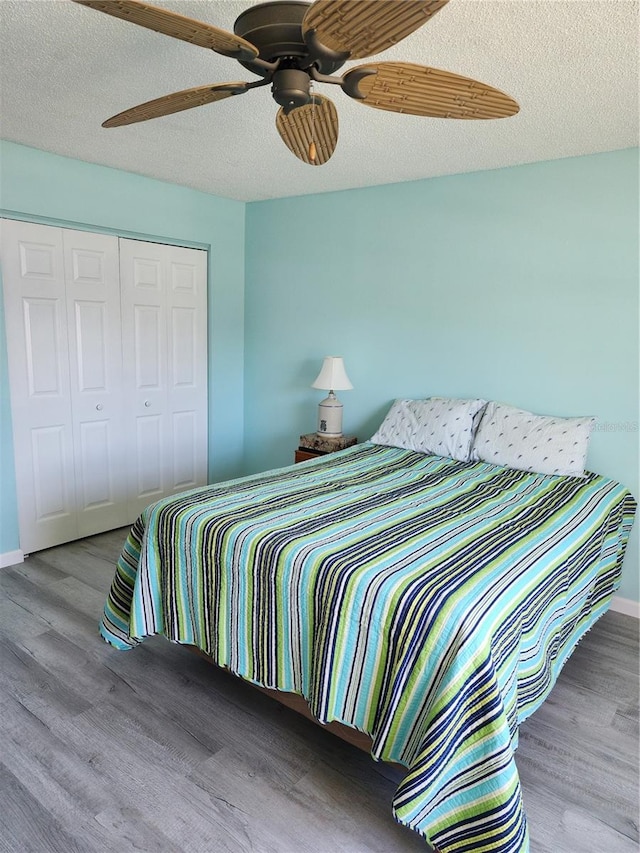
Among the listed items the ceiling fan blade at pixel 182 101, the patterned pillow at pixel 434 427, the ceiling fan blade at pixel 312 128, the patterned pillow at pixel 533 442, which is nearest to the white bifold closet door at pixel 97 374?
the patterned pillow at pixel 434 427

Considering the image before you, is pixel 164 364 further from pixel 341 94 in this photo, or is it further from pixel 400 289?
pixel 341 94

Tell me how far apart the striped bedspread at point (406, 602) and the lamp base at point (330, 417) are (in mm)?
1105

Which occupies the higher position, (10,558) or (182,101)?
(182,101)

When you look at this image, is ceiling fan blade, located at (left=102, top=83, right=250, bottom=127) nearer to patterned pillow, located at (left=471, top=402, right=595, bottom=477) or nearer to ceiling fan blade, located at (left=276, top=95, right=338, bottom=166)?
ceiling fan blade, located at (left=276, top=95, right=338, bottom=166)

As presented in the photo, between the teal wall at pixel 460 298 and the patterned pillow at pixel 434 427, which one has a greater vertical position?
the teal wall at pixel 460 298

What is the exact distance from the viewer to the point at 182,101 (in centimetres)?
158

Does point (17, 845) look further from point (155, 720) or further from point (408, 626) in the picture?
point (408, 626)

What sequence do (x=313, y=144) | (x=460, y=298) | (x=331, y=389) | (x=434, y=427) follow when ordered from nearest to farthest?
(x=313, y=144) → (x=434, y=427) → (x=460, y=298) → (x=331, y=389)

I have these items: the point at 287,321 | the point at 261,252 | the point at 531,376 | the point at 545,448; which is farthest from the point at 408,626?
Result: the point at 261,252

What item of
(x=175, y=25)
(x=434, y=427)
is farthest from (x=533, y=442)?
(x=175, y=25)

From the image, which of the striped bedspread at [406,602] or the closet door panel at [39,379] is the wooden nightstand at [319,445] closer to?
the striped bedspread at [406,602]

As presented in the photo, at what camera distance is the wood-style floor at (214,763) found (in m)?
1.62

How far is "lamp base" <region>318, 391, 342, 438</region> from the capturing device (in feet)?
12.4

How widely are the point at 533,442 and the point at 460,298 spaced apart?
1011 millimetres
